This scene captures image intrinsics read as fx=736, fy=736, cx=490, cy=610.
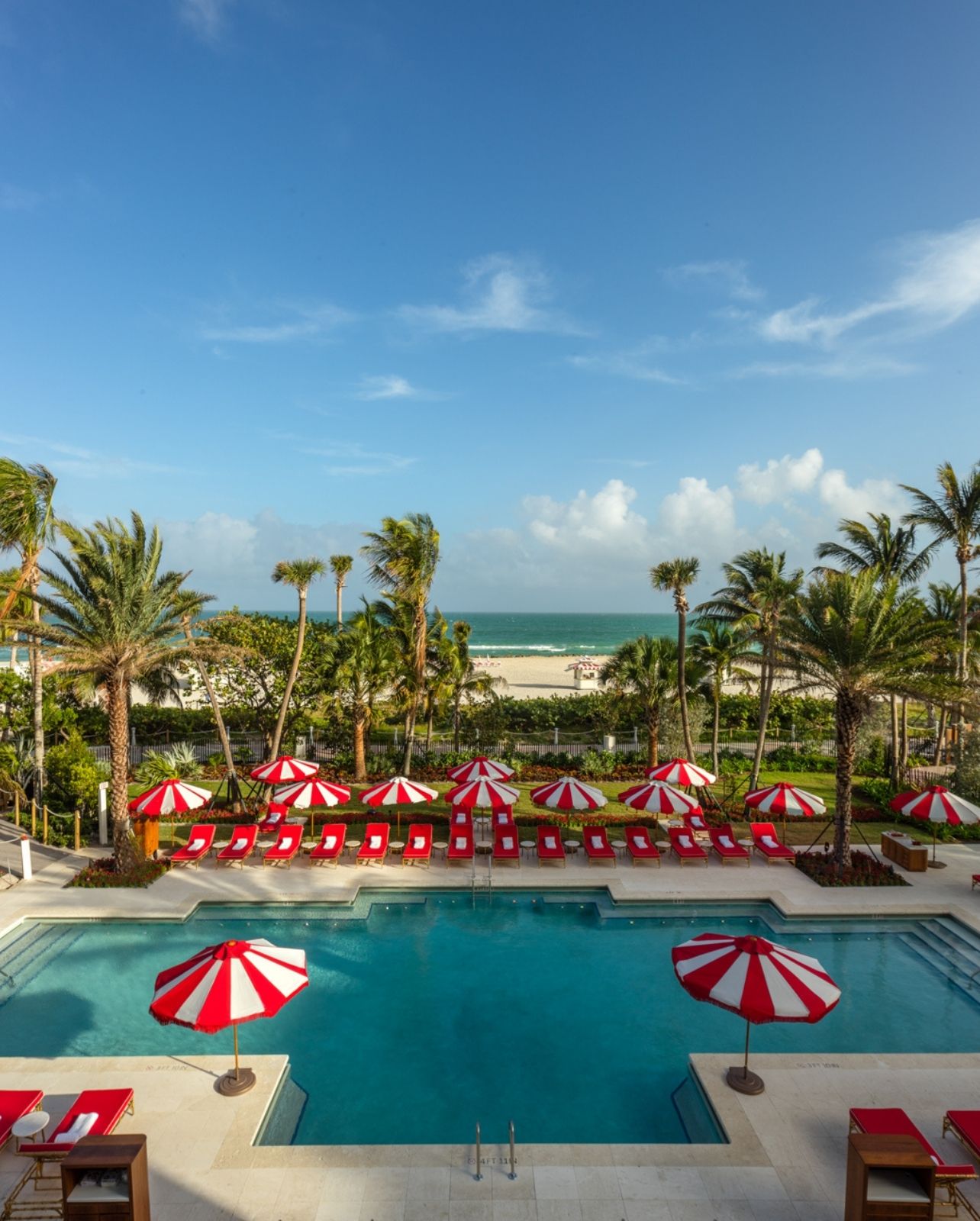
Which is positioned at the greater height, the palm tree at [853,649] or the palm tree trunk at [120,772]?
the palm tree at [853,649]

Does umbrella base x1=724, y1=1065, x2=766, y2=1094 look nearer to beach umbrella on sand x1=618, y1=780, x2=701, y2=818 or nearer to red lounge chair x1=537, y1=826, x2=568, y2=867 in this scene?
red lounge chair x1=537, y1=826, x2=568, y2=867

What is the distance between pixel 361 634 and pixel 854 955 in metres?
16.8

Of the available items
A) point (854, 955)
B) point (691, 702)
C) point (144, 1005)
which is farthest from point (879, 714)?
point (144, 1005)

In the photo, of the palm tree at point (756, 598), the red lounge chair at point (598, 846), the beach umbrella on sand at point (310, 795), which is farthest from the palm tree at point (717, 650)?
the beach umbrella on sand at point (310, 795)

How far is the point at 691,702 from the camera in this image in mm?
24891

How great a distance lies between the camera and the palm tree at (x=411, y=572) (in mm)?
22750

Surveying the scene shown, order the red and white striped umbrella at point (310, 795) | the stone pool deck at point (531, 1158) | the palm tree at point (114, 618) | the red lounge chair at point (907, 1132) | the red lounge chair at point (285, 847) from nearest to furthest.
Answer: the red lounge chair at point (907, 1132), the stone pool deck at point (531, 1158), the palm tree at point (114, 618), the red lounge chair at point (285, 847), the red and white striped umbrella at point (310, 795)

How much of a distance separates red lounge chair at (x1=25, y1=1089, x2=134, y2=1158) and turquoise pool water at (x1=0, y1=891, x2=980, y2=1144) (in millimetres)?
1676

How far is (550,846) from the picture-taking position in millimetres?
16656

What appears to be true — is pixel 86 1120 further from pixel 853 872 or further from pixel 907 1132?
pixel 853 872

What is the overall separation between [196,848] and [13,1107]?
8953mm

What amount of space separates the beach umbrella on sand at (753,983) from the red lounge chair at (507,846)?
754 cm

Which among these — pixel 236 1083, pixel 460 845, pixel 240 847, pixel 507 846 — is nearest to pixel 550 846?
pixel 507 846

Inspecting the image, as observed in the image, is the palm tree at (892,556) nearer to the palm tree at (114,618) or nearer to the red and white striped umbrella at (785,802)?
the red and white striped umbrella at (785,802)
